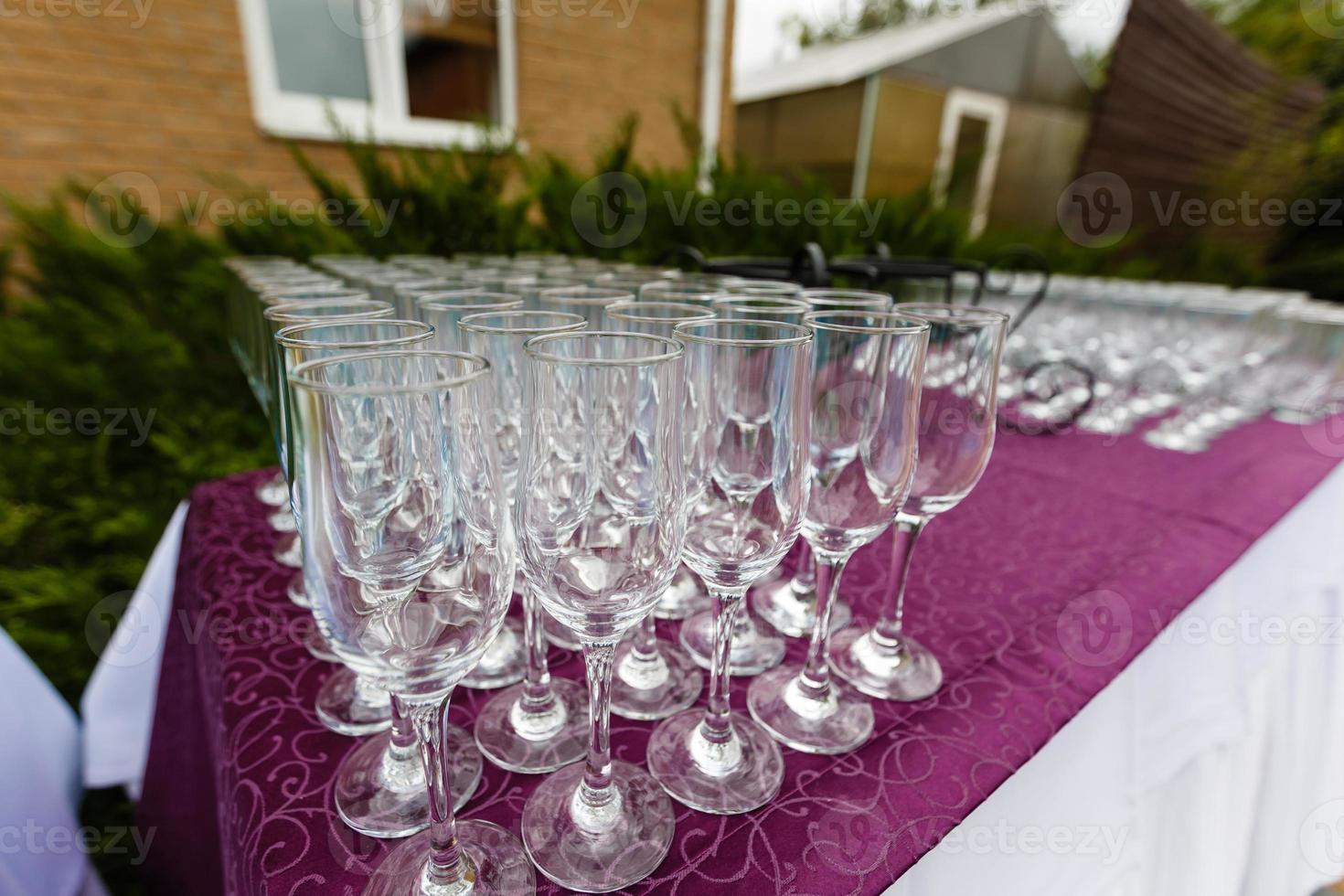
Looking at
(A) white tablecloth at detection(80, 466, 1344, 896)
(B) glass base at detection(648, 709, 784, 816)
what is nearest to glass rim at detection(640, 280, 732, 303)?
(B) glass base at detection(648, 709, 784, 816)

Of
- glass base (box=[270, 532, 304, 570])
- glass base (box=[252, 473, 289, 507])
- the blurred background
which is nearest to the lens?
glass base (box=[270, 532, 304, 570])

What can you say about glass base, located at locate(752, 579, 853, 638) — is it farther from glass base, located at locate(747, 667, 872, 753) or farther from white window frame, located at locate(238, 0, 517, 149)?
white window frame, located at locate(238, 0, 517, 149)

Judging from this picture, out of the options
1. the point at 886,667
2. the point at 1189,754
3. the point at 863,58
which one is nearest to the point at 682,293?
the point at 886,667

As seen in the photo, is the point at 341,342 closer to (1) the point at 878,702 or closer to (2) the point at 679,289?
(2) the point at 679,289

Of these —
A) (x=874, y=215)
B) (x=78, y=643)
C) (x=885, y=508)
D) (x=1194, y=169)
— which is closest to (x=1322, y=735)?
(x=885, y=508)

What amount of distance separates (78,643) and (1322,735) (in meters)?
2.29

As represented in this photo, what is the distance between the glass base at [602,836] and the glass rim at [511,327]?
326mm

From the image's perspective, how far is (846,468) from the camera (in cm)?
51

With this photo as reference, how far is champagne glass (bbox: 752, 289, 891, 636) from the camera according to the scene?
632 mm

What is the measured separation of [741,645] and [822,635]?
0.11 m

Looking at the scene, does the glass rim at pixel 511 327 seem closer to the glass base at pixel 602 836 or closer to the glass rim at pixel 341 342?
the glass rim at pixel 341 342

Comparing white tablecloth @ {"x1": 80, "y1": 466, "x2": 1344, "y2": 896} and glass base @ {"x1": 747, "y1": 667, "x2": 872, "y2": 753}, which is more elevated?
glass base @ {"x1": 747, "y1": 667, "x2": 872, "y2": 753}

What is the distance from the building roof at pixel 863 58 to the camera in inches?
227

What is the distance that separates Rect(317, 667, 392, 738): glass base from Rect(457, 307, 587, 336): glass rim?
0.31 metres
